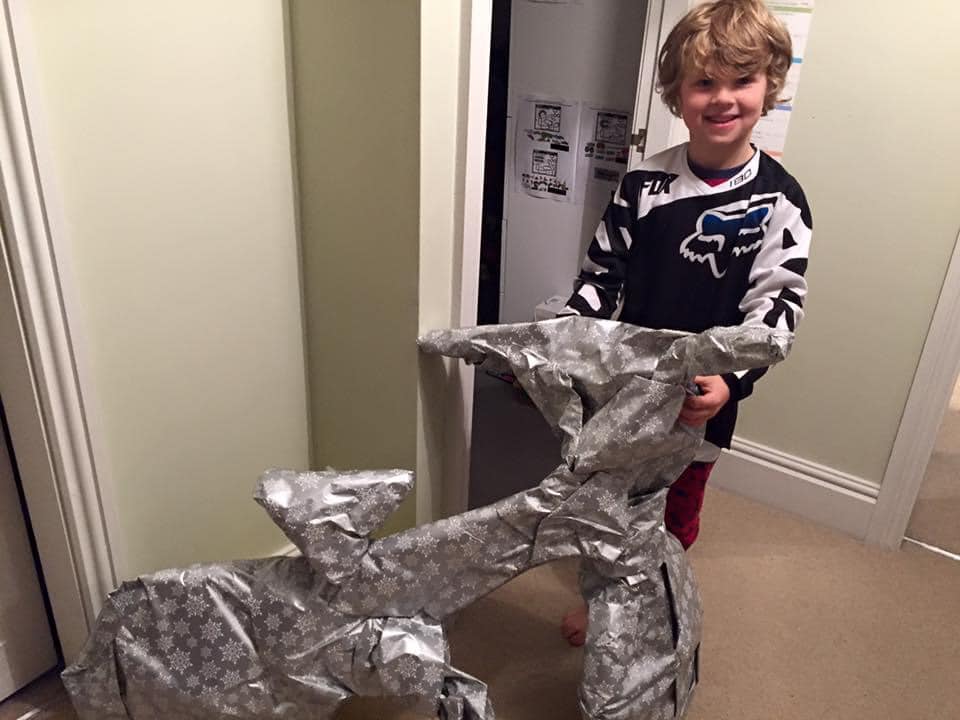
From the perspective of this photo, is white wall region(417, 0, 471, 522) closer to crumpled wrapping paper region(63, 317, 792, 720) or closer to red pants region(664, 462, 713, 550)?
crumpled wrapping paper region(63, 317, 792, 720)

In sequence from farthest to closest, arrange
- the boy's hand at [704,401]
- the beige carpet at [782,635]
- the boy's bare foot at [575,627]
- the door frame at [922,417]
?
1. the door frame at [922,417]
2. the boy's bare foot at [575,627]
3. the beige carpet at [782,635]
4. the boy's hand at [704,401]

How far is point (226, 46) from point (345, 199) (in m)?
0.29

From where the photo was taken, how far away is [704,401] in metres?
1.16

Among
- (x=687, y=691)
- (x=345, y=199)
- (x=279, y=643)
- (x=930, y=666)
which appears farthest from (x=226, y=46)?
(x=930, y=666)

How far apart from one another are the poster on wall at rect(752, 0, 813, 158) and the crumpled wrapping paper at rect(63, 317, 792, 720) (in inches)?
33.5

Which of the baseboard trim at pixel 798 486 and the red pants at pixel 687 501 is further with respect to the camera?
the baseboard trim at pixel 798 486

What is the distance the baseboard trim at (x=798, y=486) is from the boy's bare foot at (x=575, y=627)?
700 millimetres

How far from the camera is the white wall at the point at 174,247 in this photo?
1.10m

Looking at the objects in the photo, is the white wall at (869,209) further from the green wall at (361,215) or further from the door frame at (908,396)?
the green wall at (361,215)

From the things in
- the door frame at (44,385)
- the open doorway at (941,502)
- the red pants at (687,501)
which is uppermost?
the door frame at (44,385)

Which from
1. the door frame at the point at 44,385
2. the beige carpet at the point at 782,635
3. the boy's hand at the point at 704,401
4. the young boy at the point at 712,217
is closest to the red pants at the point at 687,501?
the young boy at the point at 712,217

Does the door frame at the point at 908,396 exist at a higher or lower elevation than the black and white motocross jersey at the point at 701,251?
lower

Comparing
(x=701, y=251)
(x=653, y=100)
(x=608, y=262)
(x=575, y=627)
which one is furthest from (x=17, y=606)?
(x=653, y=100)

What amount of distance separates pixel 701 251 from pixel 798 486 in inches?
38.2
